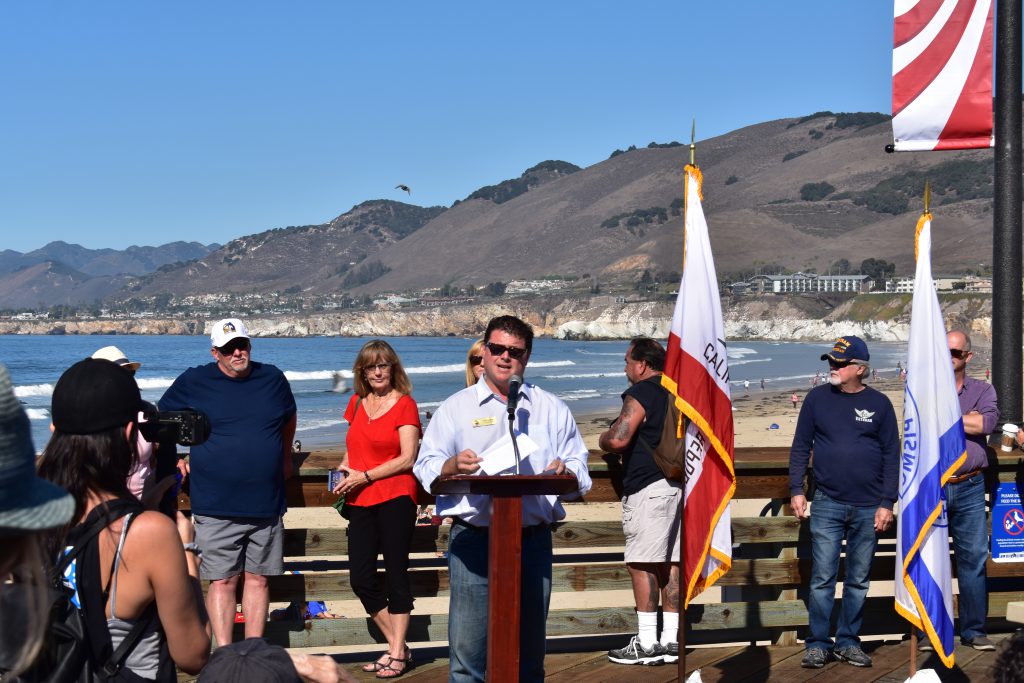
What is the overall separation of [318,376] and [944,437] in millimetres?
73468

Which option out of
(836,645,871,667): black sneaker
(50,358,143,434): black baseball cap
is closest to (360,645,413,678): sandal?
(836,645,871,667): black sneaker

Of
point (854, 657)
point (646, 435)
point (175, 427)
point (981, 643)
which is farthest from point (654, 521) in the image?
point (175, 427)

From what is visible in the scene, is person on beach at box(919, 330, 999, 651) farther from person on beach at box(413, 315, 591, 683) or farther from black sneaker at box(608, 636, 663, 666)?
person on beach at box(413, 315, 591, 683)

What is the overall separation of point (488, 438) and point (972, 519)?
3.31 m

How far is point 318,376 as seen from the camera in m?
77.4

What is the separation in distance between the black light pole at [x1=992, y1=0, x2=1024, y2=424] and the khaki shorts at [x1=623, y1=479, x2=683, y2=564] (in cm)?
212

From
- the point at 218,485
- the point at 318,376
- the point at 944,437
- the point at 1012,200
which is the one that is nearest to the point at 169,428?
the point at 218,485

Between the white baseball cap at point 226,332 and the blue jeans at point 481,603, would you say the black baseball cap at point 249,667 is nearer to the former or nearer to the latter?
the blue jeans at point 481,603

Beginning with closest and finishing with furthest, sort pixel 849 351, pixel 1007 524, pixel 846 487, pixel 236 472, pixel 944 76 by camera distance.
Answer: pixel 236 472
pixel 846 487
pixel 849 351
pixel 944 76
pixel 1007 524

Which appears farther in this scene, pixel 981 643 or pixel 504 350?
pixel 981 643

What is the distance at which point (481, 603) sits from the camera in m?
4.43

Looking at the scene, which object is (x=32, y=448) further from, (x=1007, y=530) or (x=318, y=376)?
(x=318, y=376)

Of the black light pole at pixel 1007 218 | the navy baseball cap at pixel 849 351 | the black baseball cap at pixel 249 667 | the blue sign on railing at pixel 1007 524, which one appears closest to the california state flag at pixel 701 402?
the navy baseball cap at pixel 849 351

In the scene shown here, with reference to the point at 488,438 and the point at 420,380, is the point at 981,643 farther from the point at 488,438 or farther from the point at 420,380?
the point at 420,380
